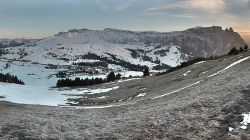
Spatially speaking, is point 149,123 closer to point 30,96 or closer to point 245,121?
point 245,121

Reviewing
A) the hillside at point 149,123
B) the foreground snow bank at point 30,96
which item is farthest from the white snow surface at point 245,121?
the foreground snow bank at point 30,96

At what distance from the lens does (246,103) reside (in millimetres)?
29656

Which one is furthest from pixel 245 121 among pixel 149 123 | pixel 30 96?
pixel 30 96

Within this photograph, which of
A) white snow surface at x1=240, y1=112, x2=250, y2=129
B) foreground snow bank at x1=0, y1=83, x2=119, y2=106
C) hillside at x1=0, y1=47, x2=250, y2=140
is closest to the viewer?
hillside at x1=0, y1=47, x2=250, y2=140

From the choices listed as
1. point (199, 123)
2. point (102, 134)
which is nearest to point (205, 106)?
point (199, 123)

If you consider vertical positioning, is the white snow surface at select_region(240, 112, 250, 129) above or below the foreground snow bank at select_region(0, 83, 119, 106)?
above

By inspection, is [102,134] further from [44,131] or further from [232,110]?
[232,110]

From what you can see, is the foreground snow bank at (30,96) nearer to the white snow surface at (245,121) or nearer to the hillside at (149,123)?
the hillside at (149,123)

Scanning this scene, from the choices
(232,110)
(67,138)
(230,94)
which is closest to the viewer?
(67,138)

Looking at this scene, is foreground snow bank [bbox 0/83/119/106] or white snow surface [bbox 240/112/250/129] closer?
white snow surface [bbox 240/112/250/129]

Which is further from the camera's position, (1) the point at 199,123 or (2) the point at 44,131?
(1) the point at 199,123

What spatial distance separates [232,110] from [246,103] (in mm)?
1958

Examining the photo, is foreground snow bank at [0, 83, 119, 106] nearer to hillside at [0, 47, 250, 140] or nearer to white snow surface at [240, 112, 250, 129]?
hillside at [0, 47, 250, 140]

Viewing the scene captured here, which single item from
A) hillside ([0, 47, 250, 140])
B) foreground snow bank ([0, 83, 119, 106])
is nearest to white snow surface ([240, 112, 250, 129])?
hillside ([0, 47, 250, 140])
